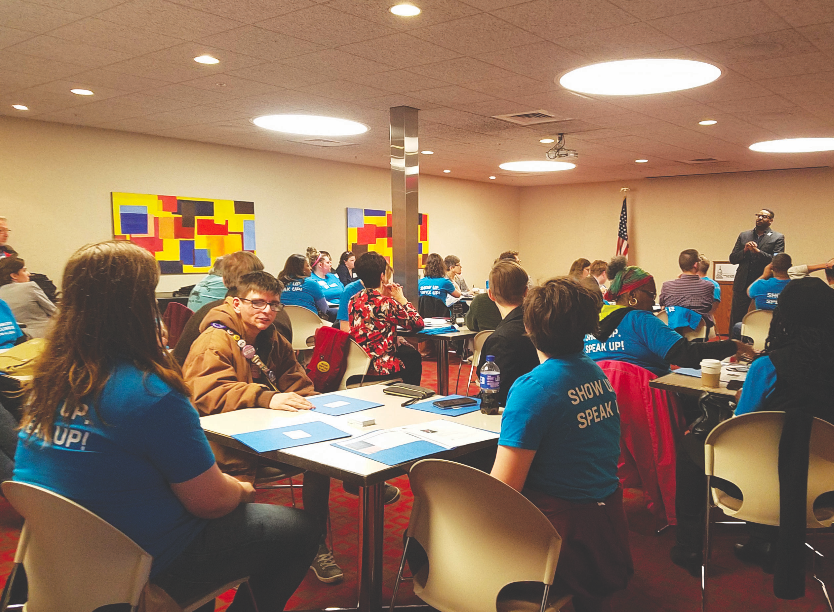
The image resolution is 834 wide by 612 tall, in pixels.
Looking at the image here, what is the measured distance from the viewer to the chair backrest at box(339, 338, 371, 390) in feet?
14.0

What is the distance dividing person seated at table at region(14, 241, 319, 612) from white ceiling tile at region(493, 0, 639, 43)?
9.16 ft

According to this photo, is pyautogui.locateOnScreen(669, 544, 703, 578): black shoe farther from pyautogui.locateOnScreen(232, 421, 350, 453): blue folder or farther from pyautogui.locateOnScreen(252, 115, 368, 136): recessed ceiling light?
pyautogui.locateOnScreen(252, 115, 368, 136): recessed ceiling light

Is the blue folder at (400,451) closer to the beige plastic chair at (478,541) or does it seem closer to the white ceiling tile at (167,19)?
the beige plastic chair at (478,541)

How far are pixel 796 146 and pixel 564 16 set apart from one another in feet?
22.9

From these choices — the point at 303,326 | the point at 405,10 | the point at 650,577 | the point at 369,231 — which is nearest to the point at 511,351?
the point at 650,577

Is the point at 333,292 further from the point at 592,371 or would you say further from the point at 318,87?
the point at 592,371

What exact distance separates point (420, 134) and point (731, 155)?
5023 millimetres

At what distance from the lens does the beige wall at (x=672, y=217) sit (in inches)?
450

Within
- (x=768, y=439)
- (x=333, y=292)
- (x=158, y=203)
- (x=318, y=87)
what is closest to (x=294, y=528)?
(x=768, y=439)

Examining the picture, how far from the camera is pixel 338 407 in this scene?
2.95 m

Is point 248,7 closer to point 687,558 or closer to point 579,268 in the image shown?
point 687,558

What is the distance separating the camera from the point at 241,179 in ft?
30.5

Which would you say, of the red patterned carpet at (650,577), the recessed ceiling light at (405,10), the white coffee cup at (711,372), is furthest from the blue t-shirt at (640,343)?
the recessed ceiling light at (405,10)

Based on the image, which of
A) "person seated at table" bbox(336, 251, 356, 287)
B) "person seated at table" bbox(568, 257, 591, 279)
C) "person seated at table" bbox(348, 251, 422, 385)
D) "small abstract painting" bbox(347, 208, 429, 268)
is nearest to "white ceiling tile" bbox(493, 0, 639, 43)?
"person seated at table" bbox(348, 251, 422, 385)
